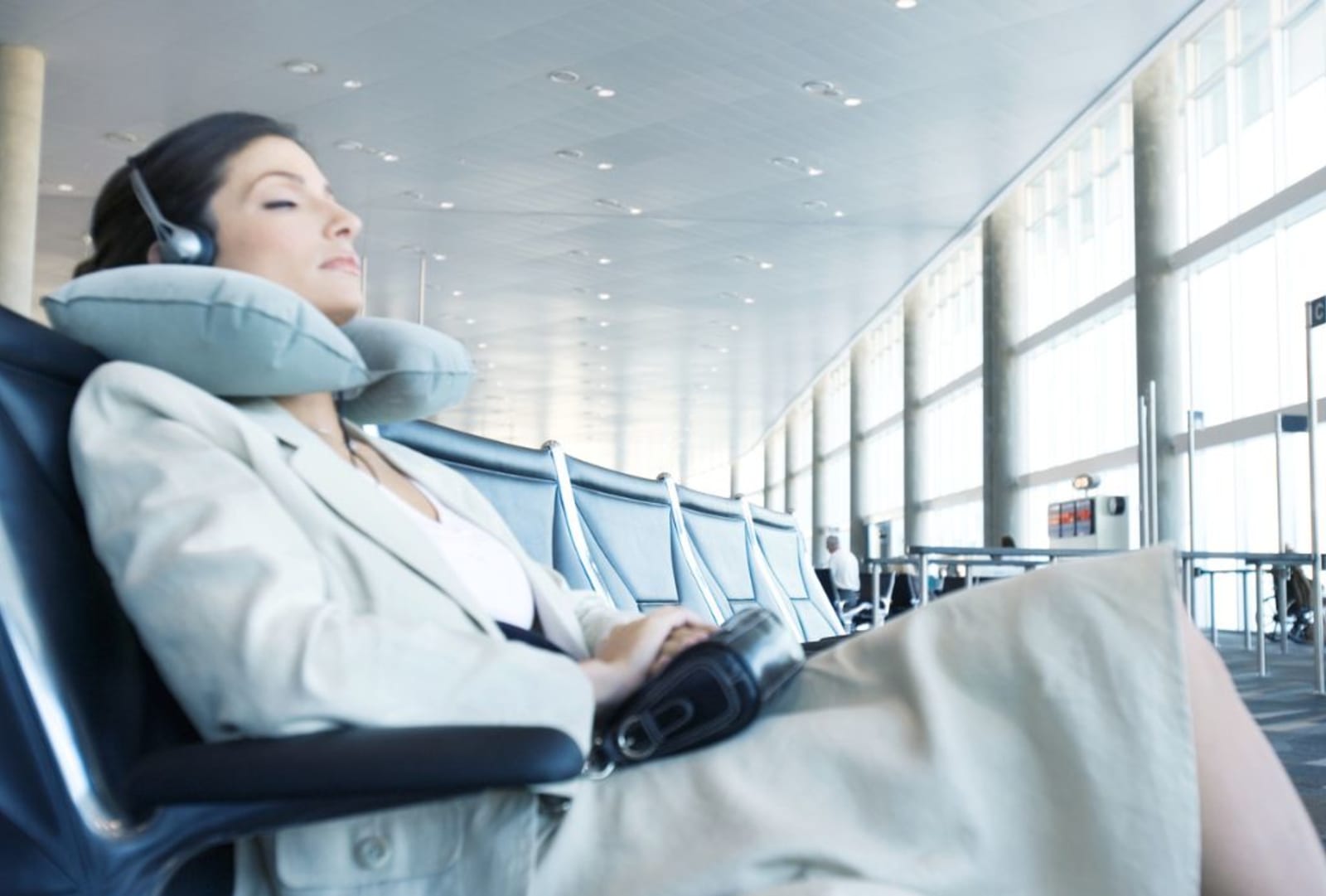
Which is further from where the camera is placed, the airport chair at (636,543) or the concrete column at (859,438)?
the concrete column at (859,438)

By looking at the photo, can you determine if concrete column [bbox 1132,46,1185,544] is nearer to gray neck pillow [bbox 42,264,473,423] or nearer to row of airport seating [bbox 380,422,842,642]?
row of airport seating [bbox 380,422,842,642]

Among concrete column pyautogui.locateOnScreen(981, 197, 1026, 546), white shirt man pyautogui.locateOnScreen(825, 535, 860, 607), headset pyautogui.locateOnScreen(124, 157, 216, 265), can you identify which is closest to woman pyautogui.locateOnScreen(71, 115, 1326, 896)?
headset pyautogui.locateOnScreen(124, 157, 216, 265)

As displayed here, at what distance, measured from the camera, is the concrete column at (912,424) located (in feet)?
82.6

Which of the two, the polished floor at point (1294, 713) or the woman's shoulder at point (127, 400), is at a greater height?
the woman's shoulder at point (127, 400)

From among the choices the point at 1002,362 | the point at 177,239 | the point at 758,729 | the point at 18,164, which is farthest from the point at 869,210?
the point at 758,729

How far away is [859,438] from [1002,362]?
420 inches

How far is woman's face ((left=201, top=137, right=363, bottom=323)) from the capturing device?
163 cm

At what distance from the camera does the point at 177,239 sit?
1537 millimetres

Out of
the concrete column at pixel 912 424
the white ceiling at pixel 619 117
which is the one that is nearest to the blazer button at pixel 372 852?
the white ceiling at pixel 619 117

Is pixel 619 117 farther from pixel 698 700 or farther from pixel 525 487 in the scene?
pixel 698 700

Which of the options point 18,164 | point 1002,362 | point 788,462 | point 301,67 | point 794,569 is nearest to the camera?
point 794,569

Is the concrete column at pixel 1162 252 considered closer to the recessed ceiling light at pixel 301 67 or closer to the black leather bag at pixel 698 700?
the recessed ceiling light at pixel 301 67

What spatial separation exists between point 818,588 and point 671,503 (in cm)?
171

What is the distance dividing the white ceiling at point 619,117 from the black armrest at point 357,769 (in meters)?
9.06
